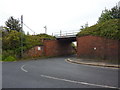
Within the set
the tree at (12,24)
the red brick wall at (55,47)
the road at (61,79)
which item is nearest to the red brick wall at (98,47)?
the road at (61,79)

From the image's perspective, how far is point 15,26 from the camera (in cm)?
4409

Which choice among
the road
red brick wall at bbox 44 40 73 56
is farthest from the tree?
the road

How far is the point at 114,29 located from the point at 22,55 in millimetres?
17263

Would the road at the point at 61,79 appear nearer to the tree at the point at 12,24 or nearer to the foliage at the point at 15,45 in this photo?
the foliage at the point at 15,45

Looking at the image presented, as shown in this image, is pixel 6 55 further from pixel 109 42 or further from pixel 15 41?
pixel 109 42

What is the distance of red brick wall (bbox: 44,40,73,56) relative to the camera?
94.5 ft

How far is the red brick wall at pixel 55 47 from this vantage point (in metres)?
28.8

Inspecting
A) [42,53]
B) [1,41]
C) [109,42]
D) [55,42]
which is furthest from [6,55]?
[109,42]

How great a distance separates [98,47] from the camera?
19.0m

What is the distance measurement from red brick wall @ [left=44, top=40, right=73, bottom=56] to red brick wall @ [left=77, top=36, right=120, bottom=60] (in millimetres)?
8899

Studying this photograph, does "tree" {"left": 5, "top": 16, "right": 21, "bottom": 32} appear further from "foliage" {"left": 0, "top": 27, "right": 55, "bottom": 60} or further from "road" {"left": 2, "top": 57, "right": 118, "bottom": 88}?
"road" {"left": 2, "top": 57, "right": 118, "bottom": 88}

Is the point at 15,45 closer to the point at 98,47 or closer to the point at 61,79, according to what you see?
the point at 98,47

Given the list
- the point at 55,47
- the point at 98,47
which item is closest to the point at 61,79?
the point at 98,47

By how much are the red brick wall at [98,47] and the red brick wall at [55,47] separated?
8899mm
